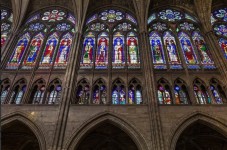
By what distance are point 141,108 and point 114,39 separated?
6111mm

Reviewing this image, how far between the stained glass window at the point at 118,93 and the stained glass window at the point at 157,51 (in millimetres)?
2416

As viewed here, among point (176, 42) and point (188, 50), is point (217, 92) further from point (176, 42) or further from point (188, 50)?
point (176, 42)

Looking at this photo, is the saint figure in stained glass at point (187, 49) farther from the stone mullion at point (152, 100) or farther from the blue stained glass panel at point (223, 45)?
the stone mullion at point (152, 100)

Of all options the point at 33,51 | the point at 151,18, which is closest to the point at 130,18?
the point at 151,18

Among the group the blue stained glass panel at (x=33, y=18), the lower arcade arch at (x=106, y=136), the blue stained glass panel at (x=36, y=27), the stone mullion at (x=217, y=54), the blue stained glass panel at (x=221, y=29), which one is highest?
the blue stained glass panel at (x=33, y=18)

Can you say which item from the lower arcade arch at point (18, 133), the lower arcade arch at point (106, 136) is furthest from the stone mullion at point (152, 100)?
the lower arcade arch at point (18, 133)

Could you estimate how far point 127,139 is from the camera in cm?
1247

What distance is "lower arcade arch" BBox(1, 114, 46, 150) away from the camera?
36.0 ft

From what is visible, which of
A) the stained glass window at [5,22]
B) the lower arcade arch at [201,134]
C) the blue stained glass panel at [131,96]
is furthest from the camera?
the stained glass window at [5,22]

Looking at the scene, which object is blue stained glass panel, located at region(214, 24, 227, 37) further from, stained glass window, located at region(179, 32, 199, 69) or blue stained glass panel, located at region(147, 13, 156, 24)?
blue stained glass panel, located at region(147, 13, 156, 24)

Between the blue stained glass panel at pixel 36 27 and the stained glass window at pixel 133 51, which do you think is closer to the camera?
the stained glass window at pixel 133 51

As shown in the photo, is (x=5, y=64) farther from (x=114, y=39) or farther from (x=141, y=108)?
(x=141, y=108)

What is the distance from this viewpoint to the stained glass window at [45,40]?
14.3m

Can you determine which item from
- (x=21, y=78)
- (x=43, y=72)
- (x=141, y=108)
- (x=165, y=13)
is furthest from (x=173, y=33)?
(x=21, y=78)
